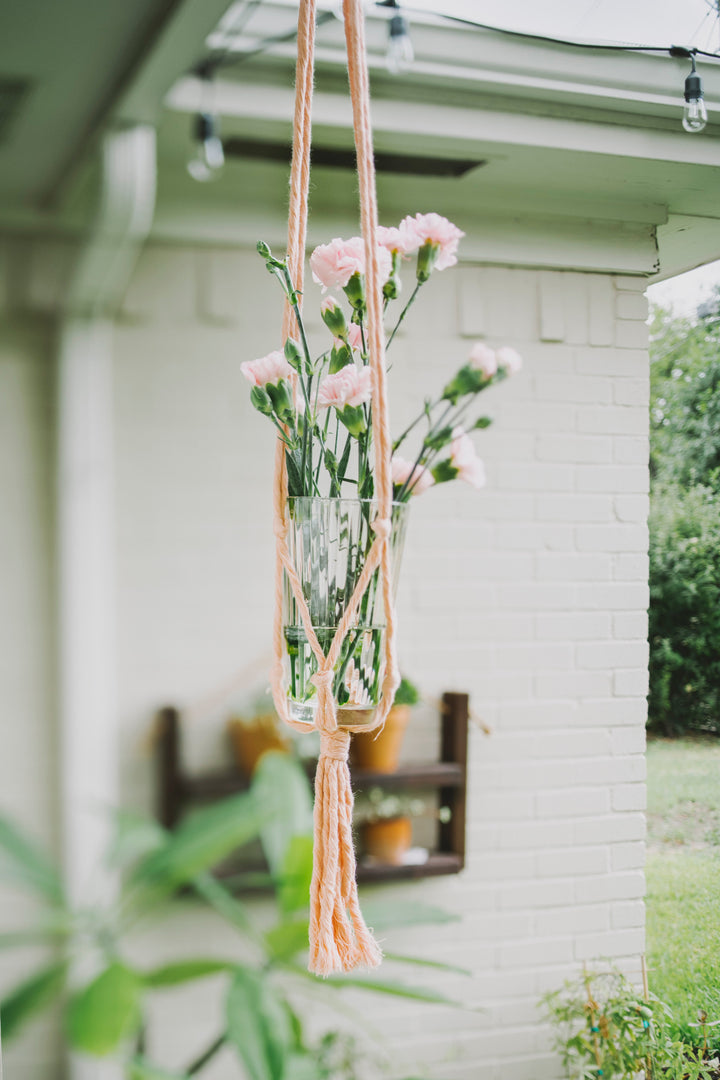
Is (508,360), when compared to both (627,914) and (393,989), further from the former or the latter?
(393,989)

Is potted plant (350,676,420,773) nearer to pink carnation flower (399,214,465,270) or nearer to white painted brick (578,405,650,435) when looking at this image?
white painted brick (578,405,650,435)

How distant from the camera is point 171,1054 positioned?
1.80 meters

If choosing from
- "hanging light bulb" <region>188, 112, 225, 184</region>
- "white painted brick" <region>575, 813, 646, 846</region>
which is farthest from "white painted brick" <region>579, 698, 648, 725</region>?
"hanging light bulb" <region>188, 112, 225, 184</region>

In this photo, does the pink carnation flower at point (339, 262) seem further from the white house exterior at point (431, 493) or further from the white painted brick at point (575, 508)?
the white painted brick at point (575, 508)

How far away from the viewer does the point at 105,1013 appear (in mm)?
1304

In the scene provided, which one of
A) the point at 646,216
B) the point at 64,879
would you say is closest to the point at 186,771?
the point at 64,879

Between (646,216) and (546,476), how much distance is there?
0.47m

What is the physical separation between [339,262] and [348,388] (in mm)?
80

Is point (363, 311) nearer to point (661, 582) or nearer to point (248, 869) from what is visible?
point (661, 582)

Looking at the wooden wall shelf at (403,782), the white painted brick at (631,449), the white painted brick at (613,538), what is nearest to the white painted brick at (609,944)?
the wooden wall shelf at (403,782)

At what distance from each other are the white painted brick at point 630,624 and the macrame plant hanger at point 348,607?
681 millimetres

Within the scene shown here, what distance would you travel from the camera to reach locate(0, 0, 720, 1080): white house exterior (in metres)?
1.18

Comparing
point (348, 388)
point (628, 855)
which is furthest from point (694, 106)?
point (628, 855)

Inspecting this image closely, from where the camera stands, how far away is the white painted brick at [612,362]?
114 centimetres
